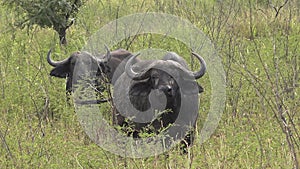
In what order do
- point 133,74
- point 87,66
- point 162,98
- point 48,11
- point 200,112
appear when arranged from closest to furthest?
point 162,98 → point 133,74 → point 200,112 → point 87,66 → point 48,11

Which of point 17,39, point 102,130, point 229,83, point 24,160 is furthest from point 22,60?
point 24,160

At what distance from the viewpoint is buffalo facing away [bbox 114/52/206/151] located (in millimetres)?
5738

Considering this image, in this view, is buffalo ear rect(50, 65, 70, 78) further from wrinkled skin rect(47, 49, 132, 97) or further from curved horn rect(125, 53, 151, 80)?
curved horn rect(125, 53, 151, 80)

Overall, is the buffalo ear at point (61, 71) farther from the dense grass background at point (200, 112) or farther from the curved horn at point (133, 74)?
the curved horn at point (133, 74)

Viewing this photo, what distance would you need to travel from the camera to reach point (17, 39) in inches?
390

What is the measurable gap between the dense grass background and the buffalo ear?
0.10m

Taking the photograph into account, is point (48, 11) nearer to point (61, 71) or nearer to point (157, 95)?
point (61, 71)

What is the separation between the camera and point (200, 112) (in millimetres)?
6930

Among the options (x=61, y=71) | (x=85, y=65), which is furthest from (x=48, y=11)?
(x=85, y=65)

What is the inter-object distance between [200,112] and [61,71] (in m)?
1.95

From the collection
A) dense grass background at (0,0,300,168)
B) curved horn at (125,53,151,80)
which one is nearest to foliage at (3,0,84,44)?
dense grass background at (0,0,300,168)

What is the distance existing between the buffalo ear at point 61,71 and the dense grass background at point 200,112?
0.32 feet

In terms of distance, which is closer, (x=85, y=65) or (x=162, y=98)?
(x=162, y=98)

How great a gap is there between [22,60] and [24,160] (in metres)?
4.29
